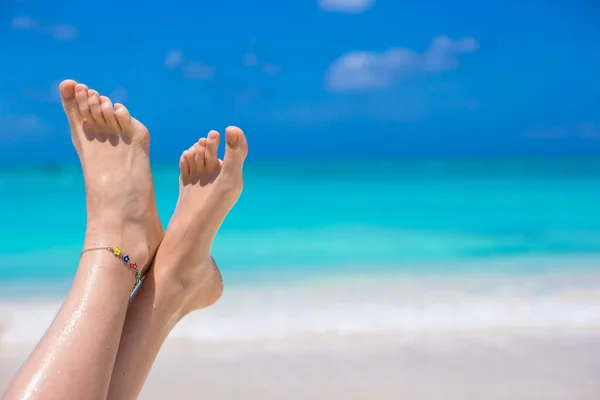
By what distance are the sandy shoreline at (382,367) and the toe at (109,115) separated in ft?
2.55

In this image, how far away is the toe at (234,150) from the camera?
174 centimetres

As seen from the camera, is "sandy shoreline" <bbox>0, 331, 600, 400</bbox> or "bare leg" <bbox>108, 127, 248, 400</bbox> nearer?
"bare leg" <bbox>108, 127, 248, 400</bbox>

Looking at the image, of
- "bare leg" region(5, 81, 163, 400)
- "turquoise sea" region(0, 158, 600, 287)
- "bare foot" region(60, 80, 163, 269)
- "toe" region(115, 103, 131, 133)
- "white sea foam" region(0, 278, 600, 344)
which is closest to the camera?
"bare leg" region(5, 81, 163, 400)

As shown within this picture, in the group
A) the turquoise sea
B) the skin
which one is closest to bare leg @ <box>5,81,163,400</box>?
the skin

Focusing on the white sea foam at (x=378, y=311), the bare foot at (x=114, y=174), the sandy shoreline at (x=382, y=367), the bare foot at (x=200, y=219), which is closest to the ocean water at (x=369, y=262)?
the white sea foam at (x=378, y=311)

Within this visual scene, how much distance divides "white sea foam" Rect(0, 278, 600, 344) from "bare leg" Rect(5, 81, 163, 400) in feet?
3.10

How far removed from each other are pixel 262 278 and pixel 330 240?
62.9 inches

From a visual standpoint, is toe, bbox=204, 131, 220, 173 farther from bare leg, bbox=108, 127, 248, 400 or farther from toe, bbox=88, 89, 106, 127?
toe, bbox=88, 89, 106, 127

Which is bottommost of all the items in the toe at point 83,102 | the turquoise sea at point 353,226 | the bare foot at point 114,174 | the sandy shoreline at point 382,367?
the sandy shoreline at point 382,367

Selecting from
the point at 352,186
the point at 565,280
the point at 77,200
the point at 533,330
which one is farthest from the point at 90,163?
the point at 352,186

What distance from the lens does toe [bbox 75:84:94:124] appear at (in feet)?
5.67

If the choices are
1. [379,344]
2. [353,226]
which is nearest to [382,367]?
[379,344]

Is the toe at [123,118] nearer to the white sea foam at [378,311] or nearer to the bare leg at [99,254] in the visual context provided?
the bare leg at [99,254]

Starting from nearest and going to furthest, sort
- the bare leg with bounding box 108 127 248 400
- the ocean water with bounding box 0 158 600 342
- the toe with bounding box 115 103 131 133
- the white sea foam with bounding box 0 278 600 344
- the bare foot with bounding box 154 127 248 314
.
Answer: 1. the bare leg with bounding box 108 127 248 400
2. the bare foot with bounding box 154 127 248 314
3. the toe with bounding box 115 103 131 133
4. the white sea foam with bounding box 0 278 600 344
5. the ocean water with bounding box 0 158 600 342
